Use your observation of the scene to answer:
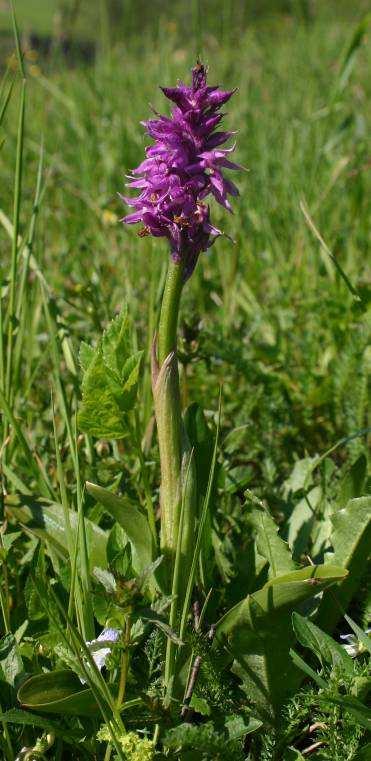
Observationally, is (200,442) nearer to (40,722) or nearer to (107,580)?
(107,580)

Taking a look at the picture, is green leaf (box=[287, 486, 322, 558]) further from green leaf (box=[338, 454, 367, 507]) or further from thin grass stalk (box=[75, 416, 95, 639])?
thin grass stalk (box=[75, 416, 95, 639])

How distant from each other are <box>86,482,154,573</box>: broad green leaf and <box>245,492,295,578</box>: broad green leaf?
0.16 meters

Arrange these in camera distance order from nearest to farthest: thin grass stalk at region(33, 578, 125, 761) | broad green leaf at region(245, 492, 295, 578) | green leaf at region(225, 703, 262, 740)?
1. thin grass stalk at region(33, 578, 125, 761)
2. green leaf at region(225, 703, 262, 740)
3. broad green leaf at region(245, 492, 295, 578)

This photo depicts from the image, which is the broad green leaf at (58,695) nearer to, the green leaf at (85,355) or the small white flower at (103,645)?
the small white flower at (103,645)

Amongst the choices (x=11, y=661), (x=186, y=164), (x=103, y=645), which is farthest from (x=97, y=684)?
(x=186, y=164)

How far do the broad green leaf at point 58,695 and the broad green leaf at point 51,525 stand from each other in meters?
0.19

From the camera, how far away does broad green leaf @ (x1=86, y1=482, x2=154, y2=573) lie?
41.4 inches

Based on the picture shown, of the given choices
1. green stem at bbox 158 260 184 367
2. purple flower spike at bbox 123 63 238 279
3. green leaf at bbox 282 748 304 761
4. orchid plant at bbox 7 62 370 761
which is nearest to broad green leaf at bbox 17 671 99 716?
orchid plant at bbox 7 62 370 761

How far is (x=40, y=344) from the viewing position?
2111 mm

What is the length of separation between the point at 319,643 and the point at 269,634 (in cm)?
7

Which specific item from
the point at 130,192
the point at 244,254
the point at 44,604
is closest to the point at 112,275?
the point at 244,254

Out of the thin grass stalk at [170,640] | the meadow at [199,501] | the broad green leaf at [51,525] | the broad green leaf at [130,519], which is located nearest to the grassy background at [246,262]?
the meadow at [199,501]

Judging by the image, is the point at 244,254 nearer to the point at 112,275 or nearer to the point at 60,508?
the point at 112,275

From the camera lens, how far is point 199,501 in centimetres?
119
